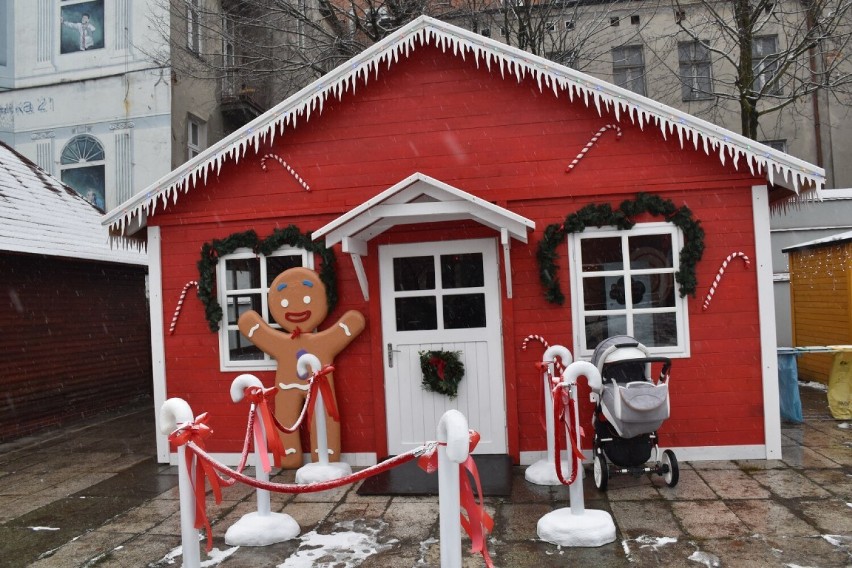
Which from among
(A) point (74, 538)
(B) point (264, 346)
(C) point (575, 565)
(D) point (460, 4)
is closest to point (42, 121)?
(D) point (460, 4)

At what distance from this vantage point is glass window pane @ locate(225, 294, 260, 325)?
24.7ft

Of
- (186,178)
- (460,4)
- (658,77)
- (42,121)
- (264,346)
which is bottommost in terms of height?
(264,346)

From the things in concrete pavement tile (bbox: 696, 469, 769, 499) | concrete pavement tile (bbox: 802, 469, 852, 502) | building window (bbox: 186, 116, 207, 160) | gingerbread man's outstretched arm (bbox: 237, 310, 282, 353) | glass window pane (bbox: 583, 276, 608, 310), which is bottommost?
concrete pavement tile (bbox: 696, 469, 769, 499)

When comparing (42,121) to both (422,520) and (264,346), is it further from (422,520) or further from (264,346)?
(422,520)

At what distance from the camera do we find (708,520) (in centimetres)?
505

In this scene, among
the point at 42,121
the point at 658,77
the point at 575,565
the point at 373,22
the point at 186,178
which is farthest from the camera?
the point at 658,77

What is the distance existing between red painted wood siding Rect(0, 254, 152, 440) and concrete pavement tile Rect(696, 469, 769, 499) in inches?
351

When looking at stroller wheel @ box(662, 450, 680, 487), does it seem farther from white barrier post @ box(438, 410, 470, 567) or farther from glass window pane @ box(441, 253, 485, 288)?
white barrier post @ box(438, 410, 470, 567)

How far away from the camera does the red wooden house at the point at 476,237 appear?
6715 millimetres

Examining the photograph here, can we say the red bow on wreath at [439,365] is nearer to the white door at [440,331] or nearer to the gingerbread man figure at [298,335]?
the white door at [440,331]

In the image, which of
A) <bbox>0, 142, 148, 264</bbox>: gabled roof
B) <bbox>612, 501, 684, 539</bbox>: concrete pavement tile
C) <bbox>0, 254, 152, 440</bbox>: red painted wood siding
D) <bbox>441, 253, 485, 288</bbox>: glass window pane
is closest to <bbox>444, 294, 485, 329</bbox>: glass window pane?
<bbox>441, 253, 485, 288</bbox>: glass window pane

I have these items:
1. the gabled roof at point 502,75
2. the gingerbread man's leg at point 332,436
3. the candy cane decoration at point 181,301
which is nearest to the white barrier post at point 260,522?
the gingerbread man's leg at point 332,436

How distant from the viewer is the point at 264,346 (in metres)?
7.12

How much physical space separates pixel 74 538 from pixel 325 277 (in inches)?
127
